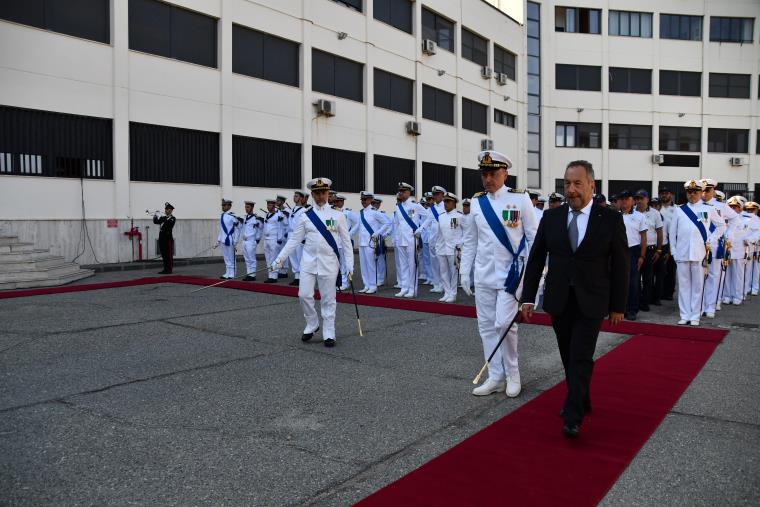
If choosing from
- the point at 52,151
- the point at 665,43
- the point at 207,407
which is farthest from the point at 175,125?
the point at 665,43

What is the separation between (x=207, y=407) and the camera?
529 centimetres

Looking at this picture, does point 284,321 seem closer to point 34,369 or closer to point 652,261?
point 34,369

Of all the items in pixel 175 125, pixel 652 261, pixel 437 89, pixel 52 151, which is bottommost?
pixel 652 261

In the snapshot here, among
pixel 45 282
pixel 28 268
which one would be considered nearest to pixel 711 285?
pixel 45 282

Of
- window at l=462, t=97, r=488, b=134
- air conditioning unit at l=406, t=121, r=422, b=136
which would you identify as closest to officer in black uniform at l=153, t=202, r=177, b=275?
air conditioning unit at l=406, t=121, r=422, b=136

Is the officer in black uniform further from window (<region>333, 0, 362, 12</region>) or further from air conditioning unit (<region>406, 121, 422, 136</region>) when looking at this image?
air conditioning unit (<region>406, 121, 422, 136</region>)

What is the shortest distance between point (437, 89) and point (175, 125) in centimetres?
1556

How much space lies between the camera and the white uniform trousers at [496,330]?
5695mm

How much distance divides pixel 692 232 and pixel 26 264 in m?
14.2

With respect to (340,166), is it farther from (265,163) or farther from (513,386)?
(513,386)

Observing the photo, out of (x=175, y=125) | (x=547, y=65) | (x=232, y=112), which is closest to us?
(x=175, y=125)

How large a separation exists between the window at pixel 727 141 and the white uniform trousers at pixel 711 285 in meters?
37.1

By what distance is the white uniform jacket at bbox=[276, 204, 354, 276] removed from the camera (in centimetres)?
803

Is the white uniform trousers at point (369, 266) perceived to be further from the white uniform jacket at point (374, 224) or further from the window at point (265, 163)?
the window at point (265, 163)
